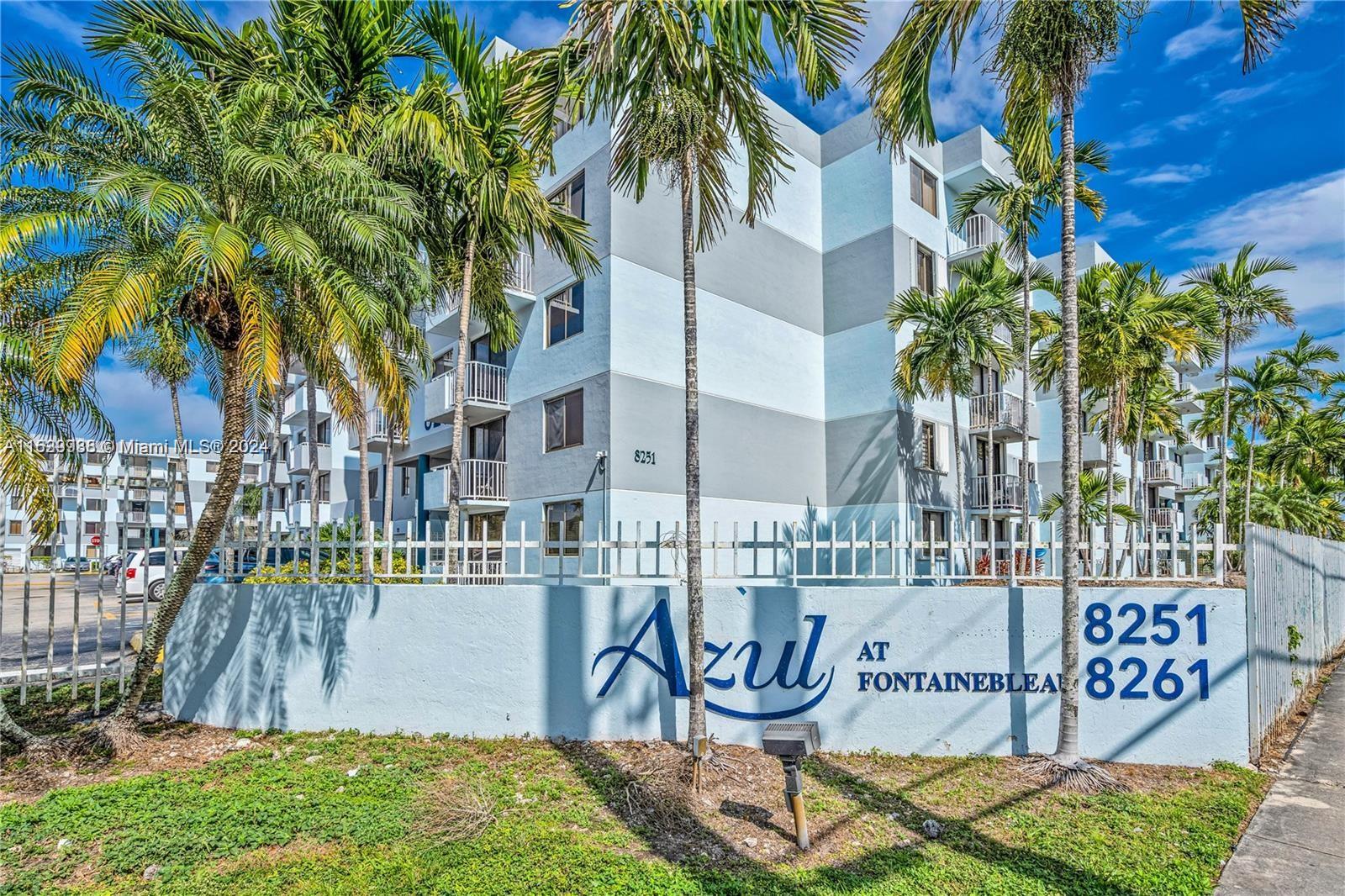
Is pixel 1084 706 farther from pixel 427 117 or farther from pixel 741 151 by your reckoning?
pixel 741 151

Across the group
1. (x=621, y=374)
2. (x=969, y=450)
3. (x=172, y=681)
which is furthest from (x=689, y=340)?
(x=969, y=450)

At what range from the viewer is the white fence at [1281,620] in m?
7.25

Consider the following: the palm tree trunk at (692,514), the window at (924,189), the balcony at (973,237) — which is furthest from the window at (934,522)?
the palm tree trunk at (692,514)

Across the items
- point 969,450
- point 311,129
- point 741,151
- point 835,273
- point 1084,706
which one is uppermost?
point 741,151

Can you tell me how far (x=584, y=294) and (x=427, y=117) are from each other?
7548 mm

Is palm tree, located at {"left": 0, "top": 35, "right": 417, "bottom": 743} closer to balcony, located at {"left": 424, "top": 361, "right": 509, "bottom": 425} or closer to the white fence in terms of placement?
the white fence

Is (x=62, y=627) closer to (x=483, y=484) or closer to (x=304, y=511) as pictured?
(x=483, y=484)

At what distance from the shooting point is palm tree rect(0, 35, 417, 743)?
6781mm

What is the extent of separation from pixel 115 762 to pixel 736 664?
6.18 metres

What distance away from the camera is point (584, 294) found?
1717cm

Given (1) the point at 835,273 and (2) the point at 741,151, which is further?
(1) the point at 835,273

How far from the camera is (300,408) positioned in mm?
34000

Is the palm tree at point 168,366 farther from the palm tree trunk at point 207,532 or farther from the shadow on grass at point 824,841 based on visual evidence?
the shadow on grass at point 824,841

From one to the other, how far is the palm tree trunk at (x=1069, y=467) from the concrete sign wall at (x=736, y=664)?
0.39 metres
